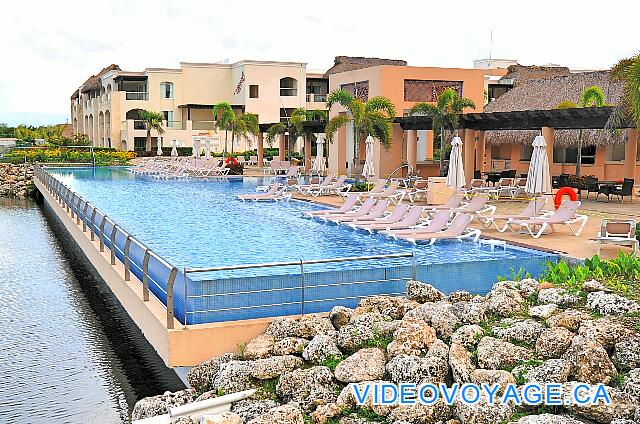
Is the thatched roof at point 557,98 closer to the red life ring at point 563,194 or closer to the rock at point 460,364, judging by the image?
the red life ring at point 563,194

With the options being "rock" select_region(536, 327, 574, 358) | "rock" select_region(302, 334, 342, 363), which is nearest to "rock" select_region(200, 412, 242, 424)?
"rock" select_region(302, 334, 342, 363)

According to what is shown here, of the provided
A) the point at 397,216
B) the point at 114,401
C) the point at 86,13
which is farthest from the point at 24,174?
the point at 114,401

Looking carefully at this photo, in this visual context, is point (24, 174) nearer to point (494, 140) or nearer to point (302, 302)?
point (494, 140)

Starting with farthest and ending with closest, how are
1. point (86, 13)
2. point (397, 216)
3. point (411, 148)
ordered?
point (411, 148) → point (86, 13) → point (397, 216)

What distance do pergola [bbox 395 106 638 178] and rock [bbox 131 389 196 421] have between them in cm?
1544

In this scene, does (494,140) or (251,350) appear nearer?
(251,350)

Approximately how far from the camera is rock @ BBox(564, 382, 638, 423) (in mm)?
5547

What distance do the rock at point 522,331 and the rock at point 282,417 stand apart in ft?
7.06

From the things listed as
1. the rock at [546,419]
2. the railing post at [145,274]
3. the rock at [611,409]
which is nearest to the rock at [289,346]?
the railing post at [145,274]

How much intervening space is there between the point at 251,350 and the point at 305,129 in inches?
1071

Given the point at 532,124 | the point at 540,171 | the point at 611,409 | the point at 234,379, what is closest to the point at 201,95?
the point at 532,124

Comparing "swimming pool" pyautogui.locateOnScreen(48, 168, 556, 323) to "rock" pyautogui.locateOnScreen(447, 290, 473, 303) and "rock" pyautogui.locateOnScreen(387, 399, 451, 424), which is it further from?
"rock" pyautogui.locateOnScreen(387, 399, 451, 424)

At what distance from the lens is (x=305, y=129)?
113 ft

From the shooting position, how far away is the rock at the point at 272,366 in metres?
7.13
